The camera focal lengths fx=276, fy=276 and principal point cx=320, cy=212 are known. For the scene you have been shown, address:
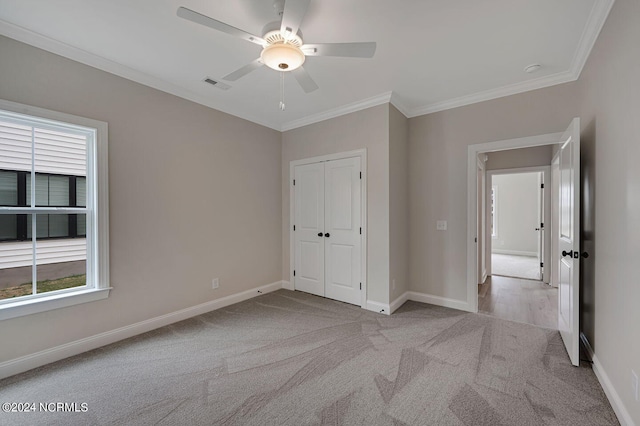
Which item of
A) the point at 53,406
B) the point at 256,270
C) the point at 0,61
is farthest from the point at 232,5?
the point at 256,270

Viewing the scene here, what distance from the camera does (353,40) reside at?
230 cm

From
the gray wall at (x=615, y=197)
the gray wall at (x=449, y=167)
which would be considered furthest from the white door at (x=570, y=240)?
the gray wall at (x=449, y=167)

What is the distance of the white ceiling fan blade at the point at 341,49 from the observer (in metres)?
1.78

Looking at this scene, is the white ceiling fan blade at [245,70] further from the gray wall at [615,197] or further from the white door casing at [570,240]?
the white door casing at [570,240]

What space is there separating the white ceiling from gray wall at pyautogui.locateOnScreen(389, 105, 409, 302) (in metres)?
0.47

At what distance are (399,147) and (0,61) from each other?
3866mm

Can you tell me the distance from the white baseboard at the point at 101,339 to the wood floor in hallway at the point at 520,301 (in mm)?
3449

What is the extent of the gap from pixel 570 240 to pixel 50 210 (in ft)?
14.8

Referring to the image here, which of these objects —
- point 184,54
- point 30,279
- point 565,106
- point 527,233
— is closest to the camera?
point 30,279

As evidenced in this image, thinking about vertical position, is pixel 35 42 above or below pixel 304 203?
above

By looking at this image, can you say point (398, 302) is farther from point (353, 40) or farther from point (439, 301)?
point (353, 40)

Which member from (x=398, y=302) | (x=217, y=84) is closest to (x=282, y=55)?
(x=217, y=84)

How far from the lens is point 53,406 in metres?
1.84

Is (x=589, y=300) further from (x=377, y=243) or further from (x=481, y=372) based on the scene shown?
Answer: (x=377, y=243)
